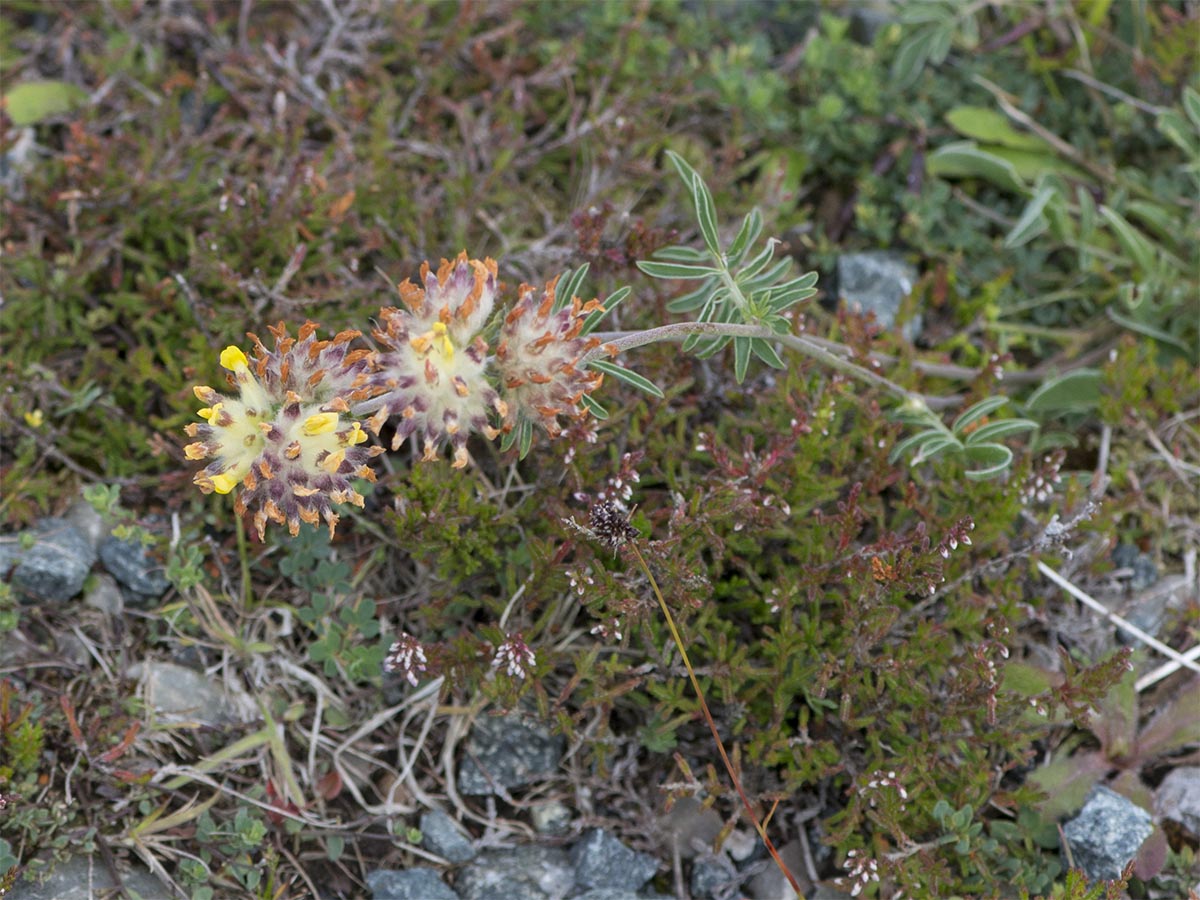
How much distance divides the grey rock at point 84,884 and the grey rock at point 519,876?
0.86 metres

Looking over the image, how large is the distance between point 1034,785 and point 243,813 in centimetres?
233

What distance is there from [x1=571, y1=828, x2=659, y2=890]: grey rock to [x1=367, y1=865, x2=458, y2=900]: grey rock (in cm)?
39

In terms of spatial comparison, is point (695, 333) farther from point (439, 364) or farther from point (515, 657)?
point (515, 657)

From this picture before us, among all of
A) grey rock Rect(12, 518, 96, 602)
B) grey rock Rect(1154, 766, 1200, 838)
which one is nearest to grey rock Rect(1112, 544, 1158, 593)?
grey rock Rect(1154, 766, 1200, 838)

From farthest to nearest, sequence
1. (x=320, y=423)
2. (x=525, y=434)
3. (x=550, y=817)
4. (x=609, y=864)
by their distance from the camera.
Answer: (x=550, y=817), (x=609, y=864), (x=525, y=434), (x=320, y=423)

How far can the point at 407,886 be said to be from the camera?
314cm

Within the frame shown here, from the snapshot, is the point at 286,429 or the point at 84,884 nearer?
the point at 286,429

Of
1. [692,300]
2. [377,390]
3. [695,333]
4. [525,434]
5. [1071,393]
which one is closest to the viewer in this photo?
[377,390]

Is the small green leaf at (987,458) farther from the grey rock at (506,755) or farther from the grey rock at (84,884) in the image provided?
Answer: the grey rock at (84,884)

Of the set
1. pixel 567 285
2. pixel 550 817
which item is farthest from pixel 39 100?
pixel 550 817

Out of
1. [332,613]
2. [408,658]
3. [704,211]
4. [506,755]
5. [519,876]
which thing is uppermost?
[704,211]

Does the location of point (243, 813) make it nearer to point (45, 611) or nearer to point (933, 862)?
point (45, 611)

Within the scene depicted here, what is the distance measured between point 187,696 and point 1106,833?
2.83 m

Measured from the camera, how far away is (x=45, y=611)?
136 inches
